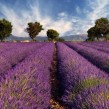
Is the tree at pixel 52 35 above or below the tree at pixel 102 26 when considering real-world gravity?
below

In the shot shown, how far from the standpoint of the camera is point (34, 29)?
7625 cm

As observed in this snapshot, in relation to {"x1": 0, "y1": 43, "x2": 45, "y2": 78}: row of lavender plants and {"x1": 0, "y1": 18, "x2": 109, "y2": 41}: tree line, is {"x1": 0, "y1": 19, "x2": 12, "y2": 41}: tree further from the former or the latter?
{"x1": 0, "y1": 43, "x2": 45, "y2": 78}: row of lavender plants

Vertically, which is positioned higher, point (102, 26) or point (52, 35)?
point (102, 26)

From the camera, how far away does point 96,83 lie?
450 cm

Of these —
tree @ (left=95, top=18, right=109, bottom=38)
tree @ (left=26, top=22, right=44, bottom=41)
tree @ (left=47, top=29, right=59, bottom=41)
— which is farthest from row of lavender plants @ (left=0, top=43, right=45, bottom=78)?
tree @ (left=47, top=29, right=59, bottom=41)

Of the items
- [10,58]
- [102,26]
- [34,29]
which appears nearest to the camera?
[10,58]

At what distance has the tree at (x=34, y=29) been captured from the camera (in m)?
76.6

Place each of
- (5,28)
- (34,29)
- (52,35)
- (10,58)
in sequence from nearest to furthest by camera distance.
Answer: (10,58)
(5,28)
(34,29)
(52,35)

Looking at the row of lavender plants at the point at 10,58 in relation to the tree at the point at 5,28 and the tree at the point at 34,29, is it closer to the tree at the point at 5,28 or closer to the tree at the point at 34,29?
the tree at the point at 5,28

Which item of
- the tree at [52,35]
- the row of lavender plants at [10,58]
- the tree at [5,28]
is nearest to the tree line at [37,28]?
the tree at [5,28]

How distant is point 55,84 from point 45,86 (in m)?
3.09

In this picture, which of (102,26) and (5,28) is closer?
(5,28)

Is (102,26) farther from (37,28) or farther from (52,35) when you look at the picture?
(52,35)

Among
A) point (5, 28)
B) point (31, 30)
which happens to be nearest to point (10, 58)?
point (5, 28)
